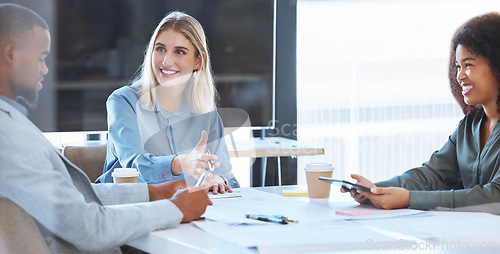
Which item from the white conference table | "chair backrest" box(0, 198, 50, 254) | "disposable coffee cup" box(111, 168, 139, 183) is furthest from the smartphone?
"chair backrest" box(0, 198, 50, 254)

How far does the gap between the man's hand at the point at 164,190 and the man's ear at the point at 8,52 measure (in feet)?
1.43

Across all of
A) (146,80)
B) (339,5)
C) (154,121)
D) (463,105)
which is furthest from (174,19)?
(339,5)

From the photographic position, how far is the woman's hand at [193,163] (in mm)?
1558

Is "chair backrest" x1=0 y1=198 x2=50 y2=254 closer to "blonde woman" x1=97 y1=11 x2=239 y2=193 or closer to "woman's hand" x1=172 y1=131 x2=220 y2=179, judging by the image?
"woman's hand" x1=172 y1=131 x2=220 y2=179

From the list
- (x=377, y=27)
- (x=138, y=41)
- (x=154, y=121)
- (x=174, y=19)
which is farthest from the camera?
(x=377, y=27)

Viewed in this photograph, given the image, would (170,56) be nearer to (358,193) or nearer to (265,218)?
(358,193)

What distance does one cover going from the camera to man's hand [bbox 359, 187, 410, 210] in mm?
1219

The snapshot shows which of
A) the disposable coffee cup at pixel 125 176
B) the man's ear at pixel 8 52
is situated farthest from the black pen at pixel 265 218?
the man's ear at pixel 8 52

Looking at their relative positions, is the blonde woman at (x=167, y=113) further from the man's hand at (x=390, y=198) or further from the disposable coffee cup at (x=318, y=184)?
the man's hand at (x=390, y=198)

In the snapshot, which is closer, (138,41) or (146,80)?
(146,80)

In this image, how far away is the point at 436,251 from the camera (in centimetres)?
95

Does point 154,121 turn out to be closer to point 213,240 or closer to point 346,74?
point 213,240

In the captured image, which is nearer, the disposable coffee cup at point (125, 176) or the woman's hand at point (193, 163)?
the disposable coffee cup at point (125, 176)

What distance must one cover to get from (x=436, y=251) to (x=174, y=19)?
4.46 ft
